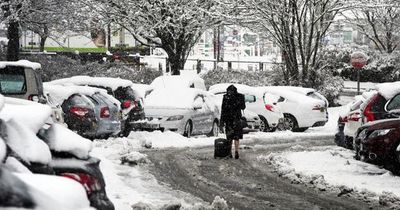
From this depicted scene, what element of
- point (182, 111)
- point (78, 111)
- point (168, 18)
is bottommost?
point (182, 111)

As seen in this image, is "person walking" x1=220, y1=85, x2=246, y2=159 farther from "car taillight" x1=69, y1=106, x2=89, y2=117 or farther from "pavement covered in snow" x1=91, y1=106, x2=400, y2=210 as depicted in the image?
"car taillight" x1=69, y1=106, x2=89, y2=117

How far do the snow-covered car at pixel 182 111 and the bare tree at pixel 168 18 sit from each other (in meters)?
10.8

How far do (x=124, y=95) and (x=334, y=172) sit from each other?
8.22m

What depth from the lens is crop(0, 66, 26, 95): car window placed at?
13.1 m

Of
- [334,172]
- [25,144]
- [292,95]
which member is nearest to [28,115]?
[25,144]

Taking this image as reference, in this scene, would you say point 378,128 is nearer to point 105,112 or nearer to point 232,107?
point 232,107

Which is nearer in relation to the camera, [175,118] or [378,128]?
[378,128]

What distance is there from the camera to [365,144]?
11.9 metres

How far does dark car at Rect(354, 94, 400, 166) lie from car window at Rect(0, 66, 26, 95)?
20.5 ft

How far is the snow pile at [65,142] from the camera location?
4.65 metres

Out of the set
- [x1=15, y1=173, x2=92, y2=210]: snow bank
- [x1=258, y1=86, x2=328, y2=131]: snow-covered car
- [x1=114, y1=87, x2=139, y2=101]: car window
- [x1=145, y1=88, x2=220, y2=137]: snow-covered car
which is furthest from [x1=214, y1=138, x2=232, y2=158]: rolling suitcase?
[x1=15, y1=173, x2=92, y2=210]: snow bank

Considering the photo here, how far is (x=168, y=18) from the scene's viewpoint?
102ft

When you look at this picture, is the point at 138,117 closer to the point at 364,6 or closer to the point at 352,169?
the point at 352,169

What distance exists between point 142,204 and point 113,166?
4.10m
